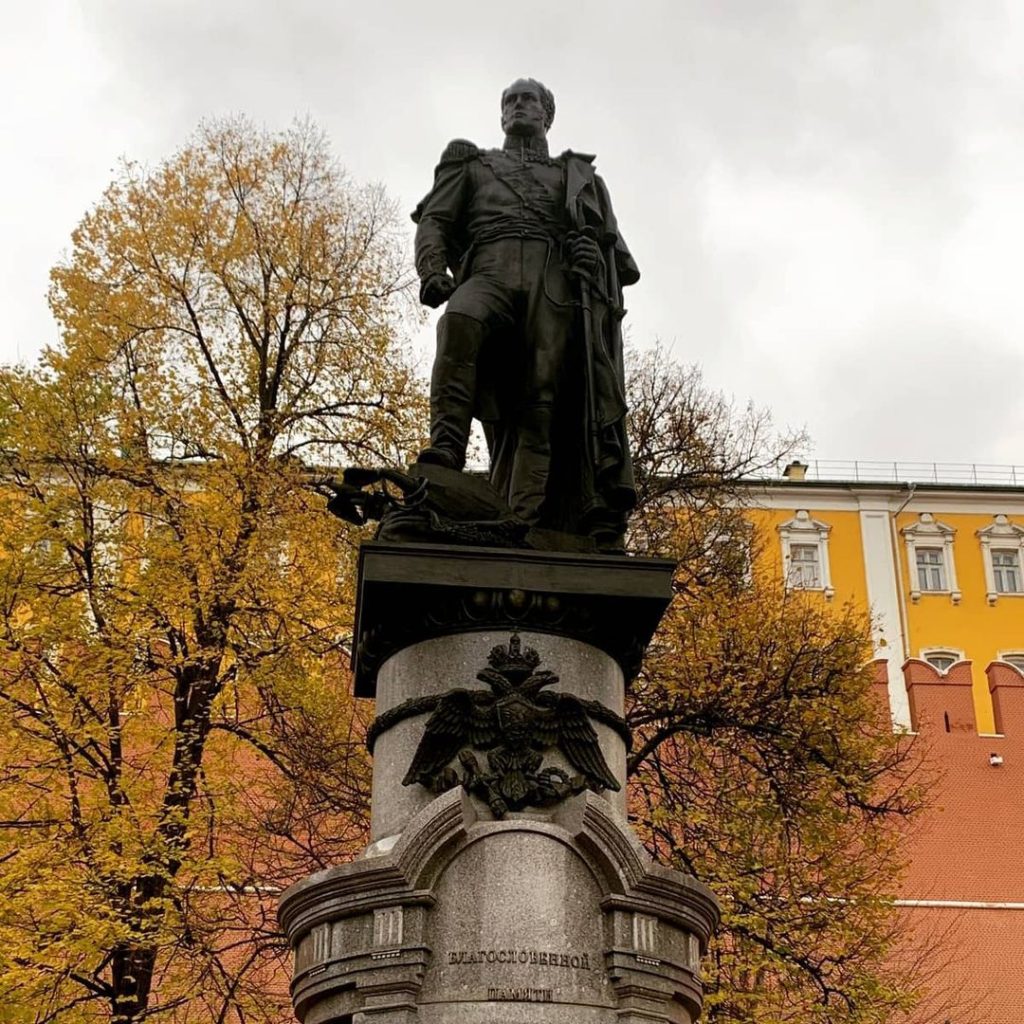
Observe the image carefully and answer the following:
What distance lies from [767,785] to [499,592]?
11.4 metres

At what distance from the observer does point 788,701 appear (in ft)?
52.6

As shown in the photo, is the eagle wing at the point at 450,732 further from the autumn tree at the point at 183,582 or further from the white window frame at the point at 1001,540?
the white window frame at the point at 1001,540

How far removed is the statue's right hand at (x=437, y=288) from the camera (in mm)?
6797

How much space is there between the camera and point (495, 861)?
528 cm

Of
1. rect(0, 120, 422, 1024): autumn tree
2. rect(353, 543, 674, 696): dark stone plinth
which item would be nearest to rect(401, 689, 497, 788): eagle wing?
rect(353, 543, 674, 696): dark stone plinth

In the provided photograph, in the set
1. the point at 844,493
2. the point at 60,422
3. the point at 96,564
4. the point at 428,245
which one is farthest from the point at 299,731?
the point at 844,493

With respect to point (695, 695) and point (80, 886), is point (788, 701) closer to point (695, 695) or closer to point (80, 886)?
point (695, 695)

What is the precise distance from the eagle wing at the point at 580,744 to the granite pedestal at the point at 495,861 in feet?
0.05

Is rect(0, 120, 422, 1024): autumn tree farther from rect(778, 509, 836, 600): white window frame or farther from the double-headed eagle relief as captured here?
rect(778, 509, 836, 600): white window frame

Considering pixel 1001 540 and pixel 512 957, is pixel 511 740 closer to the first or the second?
pixel 512 957

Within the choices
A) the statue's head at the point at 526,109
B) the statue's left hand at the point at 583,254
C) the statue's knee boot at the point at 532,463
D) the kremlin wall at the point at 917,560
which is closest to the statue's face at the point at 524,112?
the statue's head at the point at 526,109

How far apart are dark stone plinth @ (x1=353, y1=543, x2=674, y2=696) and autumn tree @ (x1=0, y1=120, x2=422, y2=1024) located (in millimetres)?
7522

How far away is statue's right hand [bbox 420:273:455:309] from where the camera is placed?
6797mm

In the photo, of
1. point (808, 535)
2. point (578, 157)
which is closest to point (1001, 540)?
point (808, 535)
